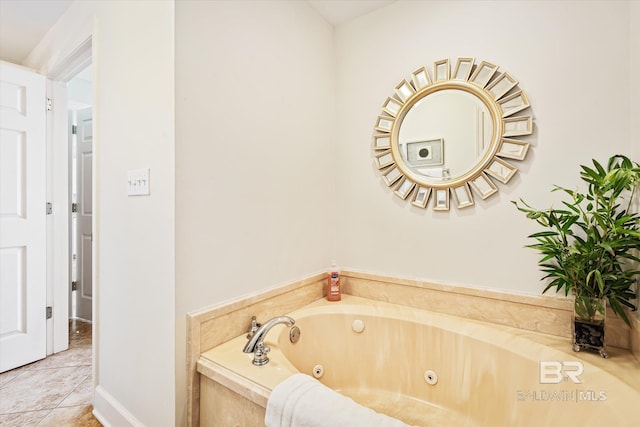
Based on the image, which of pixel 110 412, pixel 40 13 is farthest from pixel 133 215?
pixel 40 13

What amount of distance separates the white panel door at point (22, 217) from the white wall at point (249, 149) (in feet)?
5.98

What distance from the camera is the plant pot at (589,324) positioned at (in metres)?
1.17

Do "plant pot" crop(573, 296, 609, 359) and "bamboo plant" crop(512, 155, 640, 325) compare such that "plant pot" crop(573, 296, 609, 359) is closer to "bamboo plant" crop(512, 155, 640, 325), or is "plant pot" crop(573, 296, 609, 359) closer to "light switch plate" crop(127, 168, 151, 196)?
"bamboo plant" crop(512, 155, 640, 325)

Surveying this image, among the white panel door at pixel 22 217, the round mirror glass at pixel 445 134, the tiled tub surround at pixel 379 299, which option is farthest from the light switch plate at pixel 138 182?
the white panel door at pixel 22 217

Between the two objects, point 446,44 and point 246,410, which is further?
point 446,44

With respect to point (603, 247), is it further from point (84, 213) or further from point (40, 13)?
point (84, 213)

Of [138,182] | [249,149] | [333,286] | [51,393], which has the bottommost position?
[51,393]

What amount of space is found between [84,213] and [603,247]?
3.85 meters

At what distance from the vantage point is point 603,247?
42.7 inches

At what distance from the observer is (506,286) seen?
149cm

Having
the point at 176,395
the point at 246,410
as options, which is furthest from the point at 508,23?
the point at 176,395

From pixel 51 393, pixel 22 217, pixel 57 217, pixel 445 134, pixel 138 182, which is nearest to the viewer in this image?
pixel 138 182

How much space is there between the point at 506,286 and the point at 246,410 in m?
1.29

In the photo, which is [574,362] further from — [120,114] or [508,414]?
[120,114]
